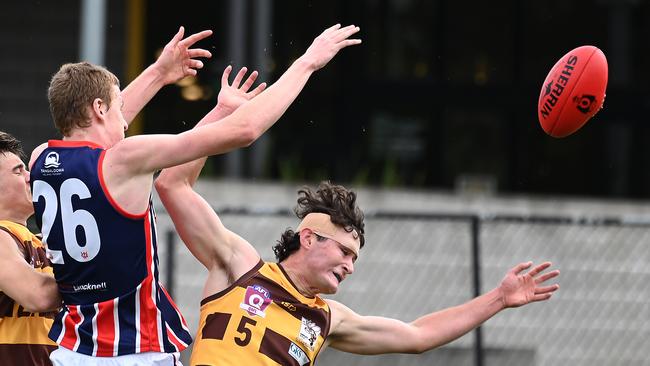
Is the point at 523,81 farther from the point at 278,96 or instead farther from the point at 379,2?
the point at 278,96

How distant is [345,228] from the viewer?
5.38 metres

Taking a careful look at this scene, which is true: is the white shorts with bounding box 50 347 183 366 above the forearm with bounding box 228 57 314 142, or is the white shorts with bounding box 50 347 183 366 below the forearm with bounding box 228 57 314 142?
below

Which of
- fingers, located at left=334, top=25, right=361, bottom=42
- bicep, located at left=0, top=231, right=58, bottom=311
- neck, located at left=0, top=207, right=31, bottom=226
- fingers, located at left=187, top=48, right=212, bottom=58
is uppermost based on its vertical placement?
fingers, located at left=334, top=25, right=361, bottom=42

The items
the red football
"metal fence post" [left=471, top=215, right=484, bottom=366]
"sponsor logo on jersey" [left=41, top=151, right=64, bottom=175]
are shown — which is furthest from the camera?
"metal fence post" [left=471, top=215, right=484, bottom=366]

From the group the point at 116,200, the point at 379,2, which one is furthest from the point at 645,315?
the point at 116,200

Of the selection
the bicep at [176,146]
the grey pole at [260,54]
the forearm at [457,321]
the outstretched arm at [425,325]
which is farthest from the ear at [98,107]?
the grey pole at [260,54]

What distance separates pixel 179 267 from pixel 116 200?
221 inches

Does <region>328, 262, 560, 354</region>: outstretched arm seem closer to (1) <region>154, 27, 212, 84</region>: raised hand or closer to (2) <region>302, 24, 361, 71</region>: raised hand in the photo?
(1) <region>154, 27, 212, 84</region>: raised hand

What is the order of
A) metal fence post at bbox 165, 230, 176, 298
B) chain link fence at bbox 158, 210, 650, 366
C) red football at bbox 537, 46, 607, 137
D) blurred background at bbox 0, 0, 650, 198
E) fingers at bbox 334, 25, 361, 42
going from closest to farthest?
1. fingers at bbox 334, 25, 361, 42
2. red football at bbox 537, 46, 607, 137
3. metal fence post at bbox 165, 230, 176, 298
4. chain link fence at bbox 158, 210, 650, 366
5. blurred background at bbox 0, 0, 650, 198

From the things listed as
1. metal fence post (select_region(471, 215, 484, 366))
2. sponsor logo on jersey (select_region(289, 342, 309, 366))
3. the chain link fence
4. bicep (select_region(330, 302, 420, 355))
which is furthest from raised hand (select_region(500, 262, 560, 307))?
the chain link fence

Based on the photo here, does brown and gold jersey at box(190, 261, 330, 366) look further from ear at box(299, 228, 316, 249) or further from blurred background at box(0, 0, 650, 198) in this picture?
blurred background at box(0, 0, 650, 198)

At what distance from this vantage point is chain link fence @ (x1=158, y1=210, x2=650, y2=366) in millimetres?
9719

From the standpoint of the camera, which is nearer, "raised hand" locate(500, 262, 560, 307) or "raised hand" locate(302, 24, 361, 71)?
"raised hand" locate(302, 24, 361, 71)

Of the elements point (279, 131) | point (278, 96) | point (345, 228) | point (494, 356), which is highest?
point (278, 96)
